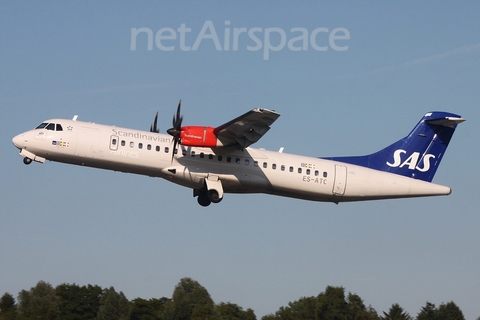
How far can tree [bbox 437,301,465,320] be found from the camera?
131ft

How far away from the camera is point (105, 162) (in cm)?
2903

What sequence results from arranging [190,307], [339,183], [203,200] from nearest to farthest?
[339,183], [203,200], [190,307]

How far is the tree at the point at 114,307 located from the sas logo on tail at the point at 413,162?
65.7 feet

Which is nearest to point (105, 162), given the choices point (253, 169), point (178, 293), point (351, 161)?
point (253, 169)

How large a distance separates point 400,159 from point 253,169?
23.1ft

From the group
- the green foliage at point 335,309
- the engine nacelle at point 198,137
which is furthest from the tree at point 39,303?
the engine nacelle at point 198,137

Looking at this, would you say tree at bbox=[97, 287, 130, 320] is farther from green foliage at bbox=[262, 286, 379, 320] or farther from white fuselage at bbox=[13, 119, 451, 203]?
white fuselage at bbox=[13, 119, 451, 203]

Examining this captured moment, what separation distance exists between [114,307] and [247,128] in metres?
21.1

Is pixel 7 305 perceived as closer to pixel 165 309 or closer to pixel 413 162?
pixel 165 309

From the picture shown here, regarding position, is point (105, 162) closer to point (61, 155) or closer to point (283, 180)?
point (61, 155)

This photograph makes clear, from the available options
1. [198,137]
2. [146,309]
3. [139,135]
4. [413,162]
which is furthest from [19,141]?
[146,309]

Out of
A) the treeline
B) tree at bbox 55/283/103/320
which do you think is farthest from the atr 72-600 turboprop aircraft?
tree at bbox 55/283/103/320

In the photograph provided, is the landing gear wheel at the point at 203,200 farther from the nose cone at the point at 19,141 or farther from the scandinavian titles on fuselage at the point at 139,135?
the nose cone at the point at 19,141

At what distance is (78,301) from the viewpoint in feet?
152
